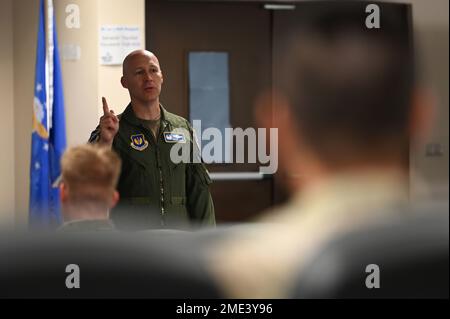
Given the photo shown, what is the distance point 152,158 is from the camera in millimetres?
1130

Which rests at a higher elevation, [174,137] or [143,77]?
[143,77]

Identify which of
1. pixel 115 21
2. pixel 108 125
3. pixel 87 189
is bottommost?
pixel 87 189

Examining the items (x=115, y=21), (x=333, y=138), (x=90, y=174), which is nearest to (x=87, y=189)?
(x=90, y=174)

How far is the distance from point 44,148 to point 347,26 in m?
0.57

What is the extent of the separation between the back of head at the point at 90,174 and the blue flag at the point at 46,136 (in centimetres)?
2

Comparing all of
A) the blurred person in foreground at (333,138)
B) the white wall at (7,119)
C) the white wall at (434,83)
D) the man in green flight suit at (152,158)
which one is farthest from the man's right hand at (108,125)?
the white wall at (434,83)

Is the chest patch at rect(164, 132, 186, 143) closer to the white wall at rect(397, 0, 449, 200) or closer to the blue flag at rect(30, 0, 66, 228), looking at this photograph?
the blue flag at rect(30, 0, 66, 228)

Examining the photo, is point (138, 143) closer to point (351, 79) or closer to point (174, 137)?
point (174, 137)

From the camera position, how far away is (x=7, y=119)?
3.58 ft

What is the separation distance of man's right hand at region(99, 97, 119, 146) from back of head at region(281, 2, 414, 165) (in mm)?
313

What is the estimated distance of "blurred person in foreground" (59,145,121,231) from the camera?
3.51 feet

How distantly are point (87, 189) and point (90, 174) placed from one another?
3 cm

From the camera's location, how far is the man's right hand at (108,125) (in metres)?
1.12

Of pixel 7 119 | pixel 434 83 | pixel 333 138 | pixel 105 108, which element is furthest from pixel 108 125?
pixel 434 83
